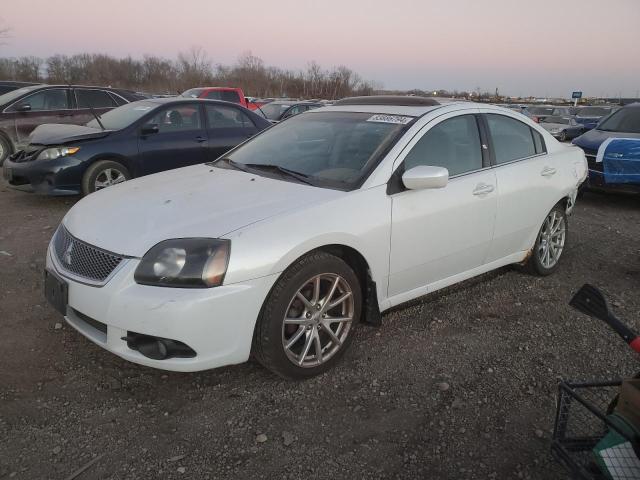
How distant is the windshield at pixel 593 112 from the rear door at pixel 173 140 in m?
18.3

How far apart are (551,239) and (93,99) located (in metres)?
9.07

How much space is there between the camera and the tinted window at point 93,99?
9.84m

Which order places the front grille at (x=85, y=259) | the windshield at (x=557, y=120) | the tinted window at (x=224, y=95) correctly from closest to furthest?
the front grille at (x=85, y=259) → the tinted window at (x=224, y=95) → the windshield at (x=557, y=120)

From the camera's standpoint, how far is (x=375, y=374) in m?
2.97

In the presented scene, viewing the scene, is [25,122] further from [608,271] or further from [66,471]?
[608,271]

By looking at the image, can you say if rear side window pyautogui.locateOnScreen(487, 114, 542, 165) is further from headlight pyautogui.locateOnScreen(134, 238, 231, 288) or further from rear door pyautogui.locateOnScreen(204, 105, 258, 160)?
rear door pyautogui.locateOnScreen(204, 105, 258, 160)

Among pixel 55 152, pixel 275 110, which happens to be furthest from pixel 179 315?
pixel 275 110

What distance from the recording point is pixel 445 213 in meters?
3.34

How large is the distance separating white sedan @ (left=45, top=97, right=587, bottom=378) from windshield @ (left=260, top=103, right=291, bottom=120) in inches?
400

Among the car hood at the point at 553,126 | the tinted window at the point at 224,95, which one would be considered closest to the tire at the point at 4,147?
the tinted window at the point at 224,95

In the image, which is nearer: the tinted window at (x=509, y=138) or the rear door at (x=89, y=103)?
the tinted window at (x=509, y=138)

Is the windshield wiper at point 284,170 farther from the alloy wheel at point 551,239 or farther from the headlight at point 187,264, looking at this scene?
the alloy wheel at point 551,239

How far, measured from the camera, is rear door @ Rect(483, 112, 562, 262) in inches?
151

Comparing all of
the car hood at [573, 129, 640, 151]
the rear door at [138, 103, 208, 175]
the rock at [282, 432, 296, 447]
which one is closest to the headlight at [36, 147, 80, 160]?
the rear door at [138, 103, 208, 175]
